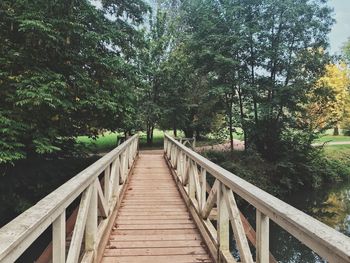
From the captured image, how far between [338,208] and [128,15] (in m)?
11.0

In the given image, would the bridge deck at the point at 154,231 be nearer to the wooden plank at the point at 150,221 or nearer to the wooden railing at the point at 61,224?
the wooden plank at the point at 150,221

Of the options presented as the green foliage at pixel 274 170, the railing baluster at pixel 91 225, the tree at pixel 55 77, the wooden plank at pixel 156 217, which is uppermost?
the tree at pixel 55 77

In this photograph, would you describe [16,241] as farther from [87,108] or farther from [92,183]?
[87,108]

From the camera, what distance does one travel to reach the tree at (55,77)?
722 cm

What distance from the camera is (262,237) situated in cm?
207

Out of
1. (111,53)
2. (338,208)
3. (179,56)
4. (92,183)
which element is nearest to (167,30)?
(179,56)

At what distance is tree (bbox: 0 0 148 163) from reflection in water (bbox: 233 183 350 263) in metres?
5.85

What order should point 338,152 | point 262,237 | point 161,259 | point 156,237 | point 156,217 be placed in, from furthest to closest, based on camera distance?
point 338,152
point 156,217
point 156,237
point 161,259
point 262,237

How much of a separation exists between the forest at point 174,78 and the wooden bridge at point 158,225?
11.2ft

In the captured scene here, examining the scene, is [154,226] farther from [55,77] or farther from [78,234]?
[55,77]

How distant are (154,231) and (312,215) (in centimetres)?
975

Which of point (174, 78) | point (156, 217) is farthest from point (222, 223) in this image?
point (174, 78)

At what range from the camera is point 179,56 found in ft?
65.0

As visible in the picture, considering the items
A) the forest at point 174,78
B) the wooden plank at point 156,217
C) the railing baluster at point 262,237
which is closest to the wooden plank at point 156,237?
the wooden plank at point 156,217
